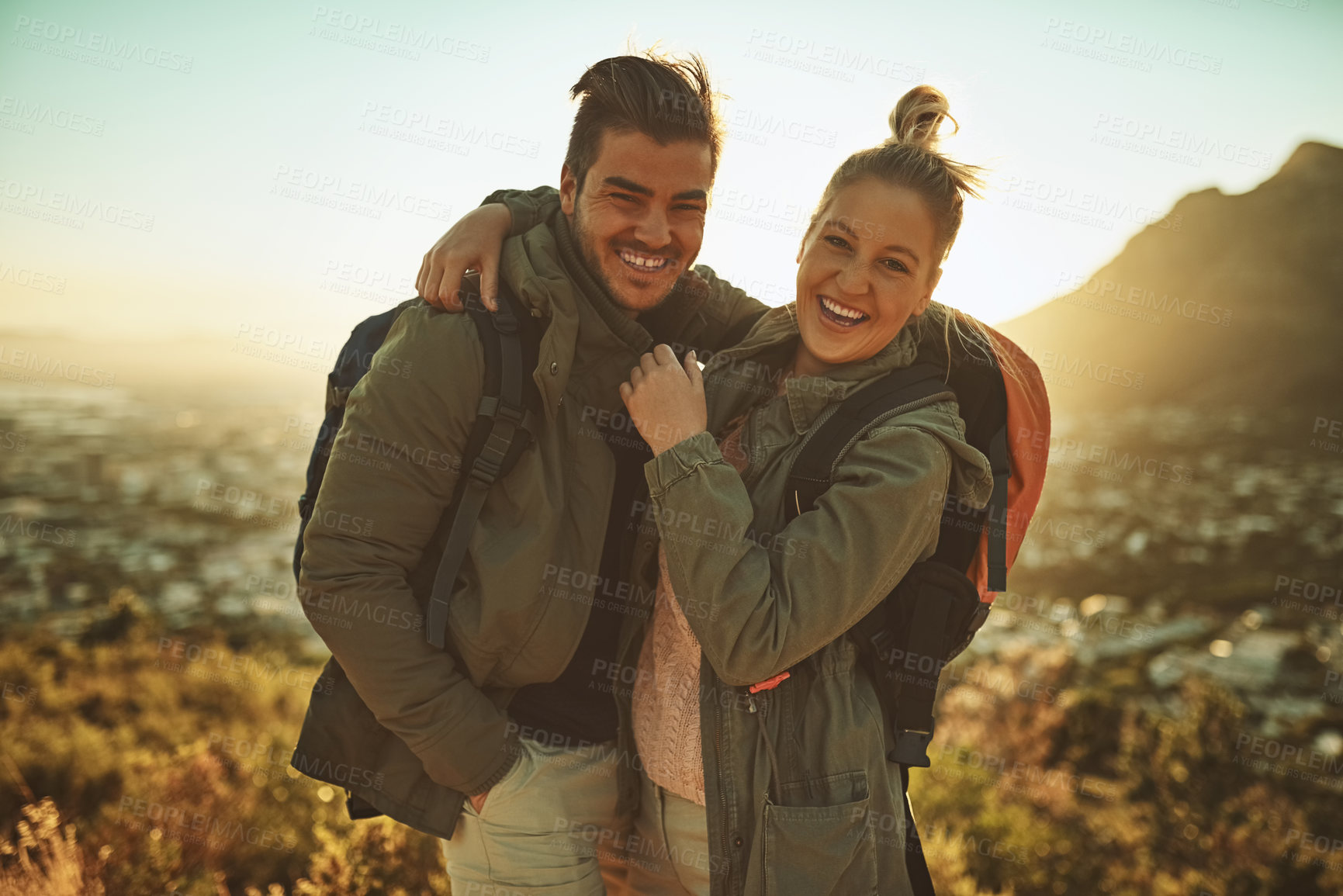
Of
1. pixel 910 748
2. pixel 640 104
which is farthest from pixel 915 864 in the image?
pixel 640 104

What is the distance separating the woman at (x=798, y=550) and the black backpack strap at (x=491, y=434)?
0.34m

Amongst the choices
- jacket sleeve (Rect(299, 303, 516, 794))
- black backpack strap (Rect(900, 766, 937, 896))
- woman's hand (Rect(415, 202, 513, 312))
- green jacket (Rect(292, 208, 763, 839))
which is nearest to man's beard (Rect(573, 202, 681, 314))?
green jacket (Rect(292, 208, 763, 839))

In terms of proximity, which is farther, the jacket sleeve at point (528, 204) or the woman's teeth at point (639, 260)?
the jacket sleeve at point (528, 204)

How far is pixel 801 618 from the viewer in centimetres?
202

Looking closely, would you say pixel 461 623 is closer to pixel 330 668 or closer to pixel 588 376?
pixel 330 668

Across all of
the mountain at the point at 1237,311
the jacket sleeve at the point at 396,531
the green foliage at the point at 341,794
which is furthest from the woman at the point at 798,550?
the mountain at the point at 1237,311

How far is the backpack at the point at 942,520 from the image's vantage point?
2.26 metres

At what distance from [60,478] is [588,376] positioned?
16211mm

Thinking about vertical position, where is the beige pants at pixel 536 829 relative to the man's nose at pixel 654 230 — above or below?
below

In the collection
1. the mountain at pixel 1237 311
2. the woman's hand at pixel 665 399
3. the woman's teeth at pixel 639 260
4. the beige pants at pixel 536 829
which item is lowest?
Answer: the beige pants at pixel 536 829

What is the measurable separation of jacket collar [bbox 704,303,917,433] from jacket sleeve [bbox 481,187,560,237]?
89 cm

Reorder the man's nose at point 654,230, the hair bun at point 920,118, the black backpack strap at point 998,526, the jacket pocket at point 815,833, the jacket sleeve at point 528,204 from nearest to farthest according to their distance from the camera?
the jacket pocket at point 815,833, the black backpack strap at point 998,526, the hair bun at point 920,118, the man's nose at point 654,230, the jacket sleeve at point 528,204

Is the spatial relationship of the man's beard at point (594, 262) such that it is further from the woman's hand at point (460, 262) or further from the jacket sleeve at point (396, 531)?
the jacket sleeve at point (396, 531)

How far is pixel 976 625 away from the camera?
7.92 feet
